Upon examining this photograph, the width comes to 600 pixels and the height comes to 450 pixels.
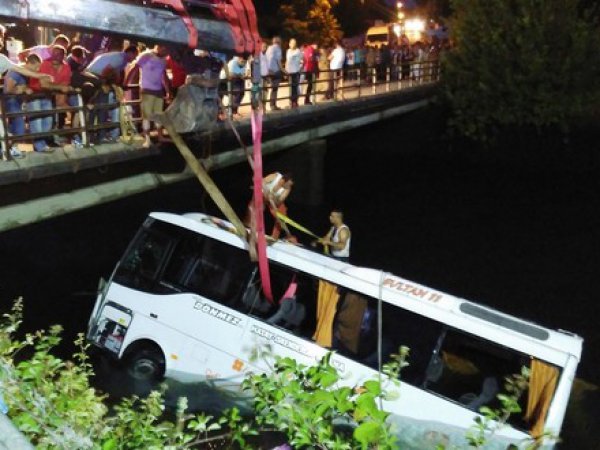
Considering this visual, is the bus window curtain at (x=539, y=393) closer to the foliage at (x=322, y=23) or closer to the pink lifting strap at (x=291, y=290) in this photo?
the pink lifting strap at (x=291, y=290)

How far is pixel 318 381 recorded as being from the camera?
11.2 feet

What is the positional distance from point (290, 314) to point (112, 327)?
2811 mm

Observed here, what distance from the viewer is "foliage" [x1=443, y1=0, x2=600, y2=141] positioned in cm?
2598

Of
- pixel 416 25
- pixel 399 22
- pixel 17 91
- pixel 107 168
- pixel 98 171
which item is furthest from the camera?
pixel 399 22

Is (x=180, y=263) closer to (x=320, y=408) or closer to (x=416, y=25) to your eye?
(x=320, y=408)

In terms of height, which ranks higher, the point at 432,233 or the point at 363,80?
the point at 363,80

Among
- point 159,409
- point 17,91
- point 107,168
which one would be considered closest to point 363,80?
point 107,168

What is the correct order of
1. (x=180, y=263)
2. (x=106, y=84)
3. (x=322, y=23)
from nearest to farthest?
(x=180, y=263)
(x=106, y=84)
(x=322, y=23)

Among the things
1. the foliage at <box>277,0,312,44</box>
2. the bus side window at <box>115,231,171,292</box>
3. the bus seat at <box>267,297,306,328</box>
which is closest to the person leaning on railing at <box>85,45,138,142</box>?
the bus side window at <box>115,231,171,292</box>

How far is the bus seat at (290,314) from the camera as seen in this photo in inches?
312

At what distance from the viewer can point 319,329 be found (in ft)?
25.6

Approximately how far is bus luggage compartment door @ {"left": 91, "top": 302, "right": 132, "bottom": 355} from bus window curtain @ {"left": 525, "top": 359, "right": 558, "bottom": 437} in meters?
5.35

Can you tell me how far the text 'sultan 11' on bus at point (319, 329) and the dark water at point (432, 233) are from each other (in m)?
2.08

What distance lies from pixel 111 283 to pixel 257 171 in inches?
140
